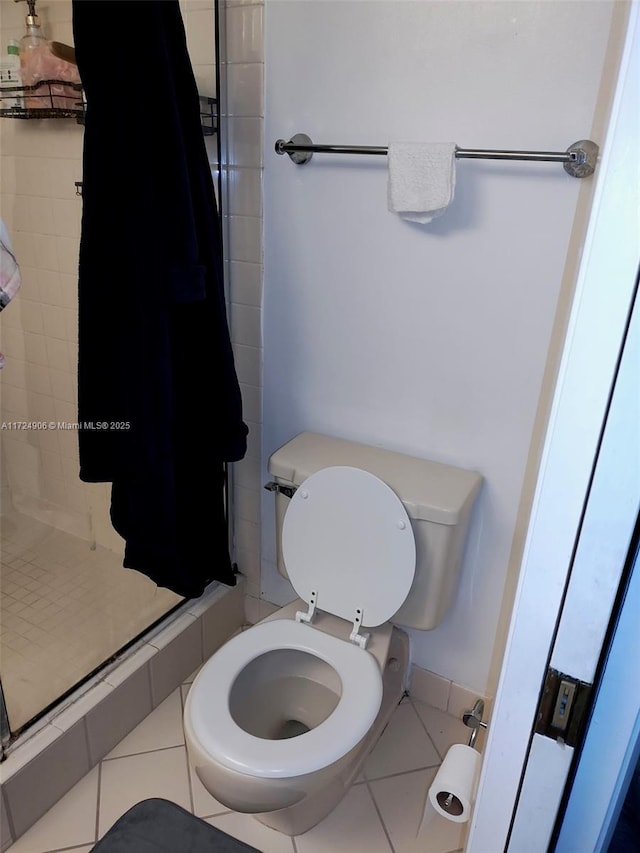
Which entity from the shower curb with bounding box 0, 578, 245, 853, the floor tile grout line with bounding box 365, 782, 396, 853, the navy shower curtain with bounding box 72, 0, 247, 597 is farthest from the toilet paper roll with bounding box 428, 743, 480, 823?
the shower curb with bounding box 0, 578, 245, 853

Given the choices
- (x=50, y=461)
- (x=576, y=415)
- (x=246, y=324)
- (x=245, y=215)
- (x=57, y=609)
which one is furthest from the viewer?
(x=50, y=461)

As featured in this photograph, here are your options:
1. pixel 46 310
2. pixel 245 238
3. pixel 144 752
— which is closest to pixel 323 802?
pixel 144 752

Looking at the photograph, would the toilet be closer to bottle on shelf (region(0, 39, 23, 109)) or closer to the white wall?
the white wall

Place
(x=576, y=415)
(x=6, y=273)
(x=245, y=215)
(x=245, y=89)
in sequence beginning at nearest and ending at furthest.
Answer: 1. (x=576, y=415)
2. (x=6, y=273)
3. (x=245, y=89)
4. (x=245, y=215)

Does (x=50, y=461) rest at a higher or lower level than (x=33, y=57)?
lower

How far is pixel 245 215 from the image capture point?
164cm

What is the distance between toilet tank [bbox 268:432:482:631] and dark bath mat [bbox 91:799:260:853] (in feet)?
2.09

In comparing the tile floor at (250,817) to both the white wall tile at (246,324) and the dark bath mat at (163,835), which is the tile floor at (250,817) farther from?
the white wall tile at (246,324)

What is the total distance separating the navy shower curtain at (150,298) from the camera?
1100mm

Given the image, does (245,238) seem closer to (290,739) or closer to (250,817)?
(290,739)

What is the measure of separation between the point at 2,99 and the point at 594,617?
195cm

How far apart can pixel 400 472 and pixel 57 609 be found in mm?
1186

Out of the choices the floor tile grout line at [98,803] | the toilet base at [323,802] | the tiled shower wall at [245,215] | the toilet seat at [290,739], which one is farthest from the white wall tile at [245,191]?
the floor tile grout line at [98,803]

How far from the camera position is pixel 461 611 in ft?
5.52
